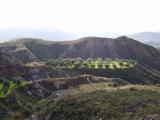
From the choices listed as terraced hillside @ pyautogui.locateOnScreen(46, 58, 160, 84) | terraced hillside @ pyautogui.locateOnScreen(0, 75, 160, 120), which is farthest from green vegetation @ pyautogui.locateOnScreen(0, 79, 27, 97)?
terraced hillside @ pyautogui.locateOnScreen(46, 58, 160, 84)

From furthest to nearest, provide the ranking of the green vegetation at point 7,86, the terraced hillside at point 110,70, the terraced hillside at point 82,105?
the terraced hillside at point 110,70 < the green vegetation at point 7,86 < the terraced hillside at point 82,105

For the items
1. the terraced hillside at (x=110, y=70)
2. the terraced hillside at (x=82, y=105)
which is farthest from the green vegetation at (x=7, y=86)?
the terraced hillside at (x=110, y=70)

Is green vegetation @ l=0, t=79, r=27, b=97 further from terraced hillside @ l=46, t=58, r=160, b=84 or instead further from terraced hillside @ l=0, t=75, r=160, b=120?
terraced hillside @ l=46, t=58, r=160, b=84

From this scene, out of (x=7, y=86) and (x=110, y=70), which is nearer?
(x=7, y=86)

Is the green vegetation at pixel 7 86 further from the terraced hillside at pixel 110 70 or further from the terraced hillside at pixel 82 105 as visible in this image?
the terraced hillside at pixel 110 70

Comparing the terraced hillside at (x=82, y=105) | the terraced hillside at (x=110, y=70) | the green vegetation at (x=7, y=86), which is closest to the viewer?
the terraced hillside at (x=82, y=105)

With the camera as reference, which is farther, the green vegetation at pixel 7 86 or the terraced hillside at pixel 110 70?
the terraced hillside at pixel 110 70

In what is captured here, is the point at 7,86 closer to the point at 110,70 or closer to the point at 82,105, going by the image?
the point at 82,105

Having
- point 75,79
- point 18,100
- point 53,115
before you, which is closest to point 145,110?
point 53,115

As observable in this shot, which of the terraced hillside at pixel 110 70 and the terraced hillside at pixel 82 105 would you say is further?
the terraced hillside at pixel 110 70

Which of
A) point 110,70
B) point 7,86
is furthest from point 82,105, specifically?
point 110,70

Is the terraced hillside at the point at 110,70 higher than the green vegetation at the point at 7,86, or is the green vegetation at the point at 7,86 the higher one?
the green vegetation at the point at 7,86
